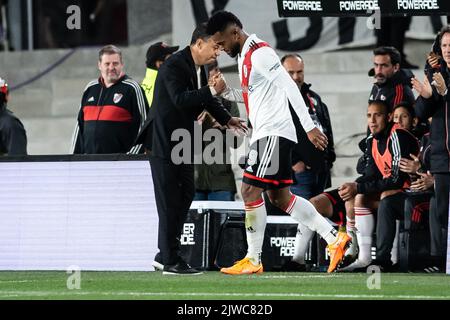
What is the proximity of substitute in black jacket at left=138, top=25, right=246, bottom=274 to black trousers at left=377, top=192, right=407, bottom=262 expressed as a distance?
6.64 feet

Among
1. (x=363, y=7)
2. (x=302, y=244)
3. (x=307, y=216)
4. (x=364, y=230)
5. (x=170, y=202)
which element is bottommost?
(x=302, y=244)

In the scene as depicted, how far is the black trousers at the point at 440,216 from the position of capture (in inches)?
476

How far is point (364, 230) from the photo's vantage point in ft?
42.9

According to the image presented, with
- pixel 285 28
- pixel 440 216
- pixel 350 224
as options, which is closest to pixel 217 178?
pixel 350 224

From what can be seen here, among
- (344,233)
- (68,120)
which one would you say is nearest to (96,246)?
(344,233)

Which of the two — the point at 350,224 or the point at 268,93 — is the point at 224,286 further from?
the point at 350,224

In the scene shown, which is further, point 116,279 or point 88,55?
point 88,55

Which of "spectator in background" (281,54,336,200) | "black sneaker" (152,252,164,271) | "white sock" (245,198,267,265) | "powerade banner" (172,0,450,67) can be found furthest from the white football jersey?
"powerade banner" (172,0,450,67)

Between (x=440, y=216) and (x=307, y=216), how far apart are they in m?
1.18

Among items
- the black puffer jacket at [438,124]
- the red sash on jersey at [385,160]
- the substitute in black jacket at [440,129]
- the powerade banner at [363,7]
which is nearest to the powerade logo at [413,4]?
the powerade banner at [363,7]

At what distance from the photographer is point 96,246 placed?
42.7ft
